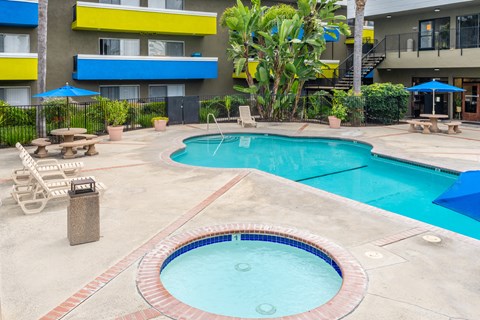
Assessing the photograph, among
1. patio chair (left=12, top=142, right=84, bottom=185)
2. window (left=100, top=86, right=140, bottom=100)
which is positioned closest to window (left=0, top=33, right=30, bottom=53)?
window (left=100, top=86, right=140, bottom=100)

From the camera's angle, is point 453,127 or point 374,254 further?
point 453,127


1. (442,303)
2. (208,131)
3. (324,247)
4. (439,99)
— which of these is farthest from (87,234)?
(439,99)

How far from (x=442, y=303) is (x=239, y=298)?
2827 mm

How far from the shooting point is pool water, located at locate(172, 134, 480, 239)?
39.7ft

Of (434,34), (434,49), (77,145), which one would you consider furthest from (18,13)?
(434,34)

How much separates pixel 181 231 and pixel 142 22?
2350 centimetres

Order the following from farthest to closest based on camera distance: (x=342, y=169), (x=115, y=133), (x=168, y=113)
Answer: (x=168, y=113) → (x=115, y=133) → (x=342, y=169)

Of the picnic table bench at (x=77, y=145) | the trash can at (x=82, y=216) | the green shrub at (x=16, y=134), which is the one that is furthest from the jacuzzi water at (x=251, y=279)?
the green shrub at (x=16, y=134)

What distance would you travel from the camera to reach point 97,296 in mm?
6512

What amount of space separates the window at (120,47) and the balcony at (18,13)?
5051 millimetres

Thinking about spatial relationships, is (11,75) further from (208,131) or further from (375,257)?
(375,257)

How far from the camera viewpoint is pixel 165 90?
32.4 metres

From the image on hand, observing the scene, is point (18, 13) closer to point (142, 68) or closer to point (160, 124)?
point (142, 68)

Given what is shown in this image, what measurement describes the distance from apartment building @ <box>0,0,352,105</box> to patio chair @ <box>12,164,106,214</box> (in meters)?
15.9
